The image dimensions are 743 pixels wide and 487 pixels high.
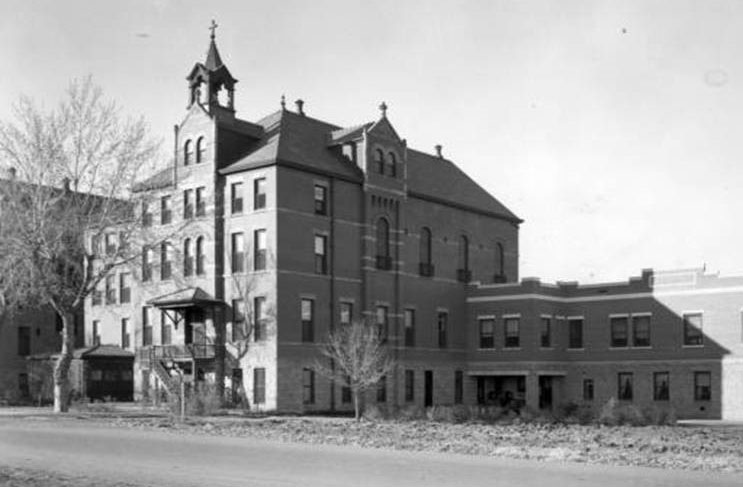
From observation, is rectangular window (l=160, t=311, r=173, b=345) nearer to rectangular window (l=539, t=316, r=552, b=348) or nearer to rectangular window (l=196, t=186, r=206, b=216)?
rectangular window (l=196, t=186, r=206, b=216)

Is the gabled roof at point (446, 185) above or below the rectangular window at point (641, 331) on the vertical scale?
above

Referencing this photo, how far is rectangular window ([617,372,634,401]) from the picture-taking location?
2466 inches

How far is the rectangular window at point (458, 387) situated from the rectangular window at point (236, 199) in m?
18.4

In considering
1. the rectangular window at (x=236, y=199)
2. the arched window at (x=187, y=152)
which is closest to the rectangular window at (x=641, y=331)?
the rectangular window at (x=236, y=199)

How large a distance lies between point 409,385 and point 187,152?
18512 millimetres

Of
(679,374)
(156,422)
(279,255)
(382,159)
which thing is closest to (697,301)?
(679,374)

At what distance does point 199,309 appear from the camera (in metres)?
57.3

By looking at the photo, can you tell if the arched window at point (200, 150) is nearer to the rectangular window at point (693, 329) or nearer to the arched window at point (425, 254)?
the arched window at point (425, 254)

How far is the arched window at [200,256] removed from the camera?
57.8 meters

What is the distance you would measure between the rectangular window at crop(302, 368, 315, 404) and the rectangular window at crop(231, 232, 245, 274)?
21.0 feet

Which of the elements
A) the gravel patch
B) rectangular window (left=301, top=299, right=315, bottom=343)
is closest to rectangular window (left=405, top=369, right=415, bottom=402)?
rectangular window (left=301, top=299, right=315, bottom=343)

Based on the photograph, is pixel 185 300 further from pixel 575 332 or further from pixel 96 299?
pixel 575 332

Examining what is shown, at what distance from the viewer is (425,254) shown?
64688mm

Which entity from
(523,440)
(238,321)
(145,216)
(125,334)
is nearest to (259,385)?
(238,321)
